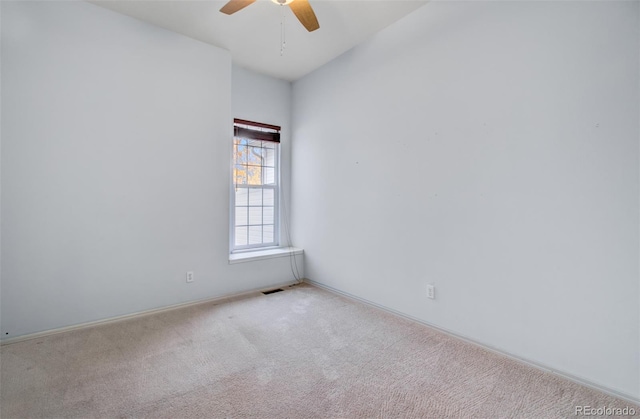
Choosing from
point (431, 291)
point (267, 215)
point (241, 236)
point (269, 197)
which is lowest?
point (431, 291)

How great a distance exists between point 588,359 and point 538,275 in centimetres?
53

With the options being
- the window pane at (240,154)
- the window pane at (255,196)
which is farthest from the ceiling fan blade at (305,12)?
the window pane at (255,196)

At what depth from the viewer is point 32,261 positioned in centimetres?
234

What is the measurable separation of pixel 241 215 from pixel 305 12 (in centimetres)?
247

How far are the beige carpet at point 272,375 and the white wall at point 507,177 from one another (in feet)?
1.05

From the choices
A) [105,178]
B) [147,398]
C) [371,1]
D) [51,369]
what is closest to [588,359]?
[147,398]

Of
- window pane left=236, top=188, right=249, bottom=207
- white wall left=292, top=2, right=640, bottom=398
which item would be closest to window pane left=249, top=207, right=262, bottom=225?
window pane left=236, top=188, right=249, bottom=207

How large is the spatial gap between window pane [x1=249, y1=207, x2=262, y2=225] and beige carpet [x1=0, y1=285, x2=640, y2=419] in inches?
60.5

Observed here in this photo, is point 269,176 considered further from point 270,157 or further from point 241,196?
point 241,196

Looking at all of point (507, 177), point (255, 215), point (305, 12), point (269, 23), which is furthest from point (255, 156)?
point (507, 177)

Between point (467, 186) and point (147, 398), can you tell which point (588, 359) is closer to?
point (467, 186)

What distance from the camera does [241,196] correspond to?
3.82 meters

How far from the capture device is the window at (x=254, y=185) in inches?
148

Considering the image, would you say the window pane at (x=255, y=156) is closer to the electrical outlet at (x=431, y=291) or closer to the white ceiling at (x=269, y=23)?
the white ceiling at (x=269, y=23)
